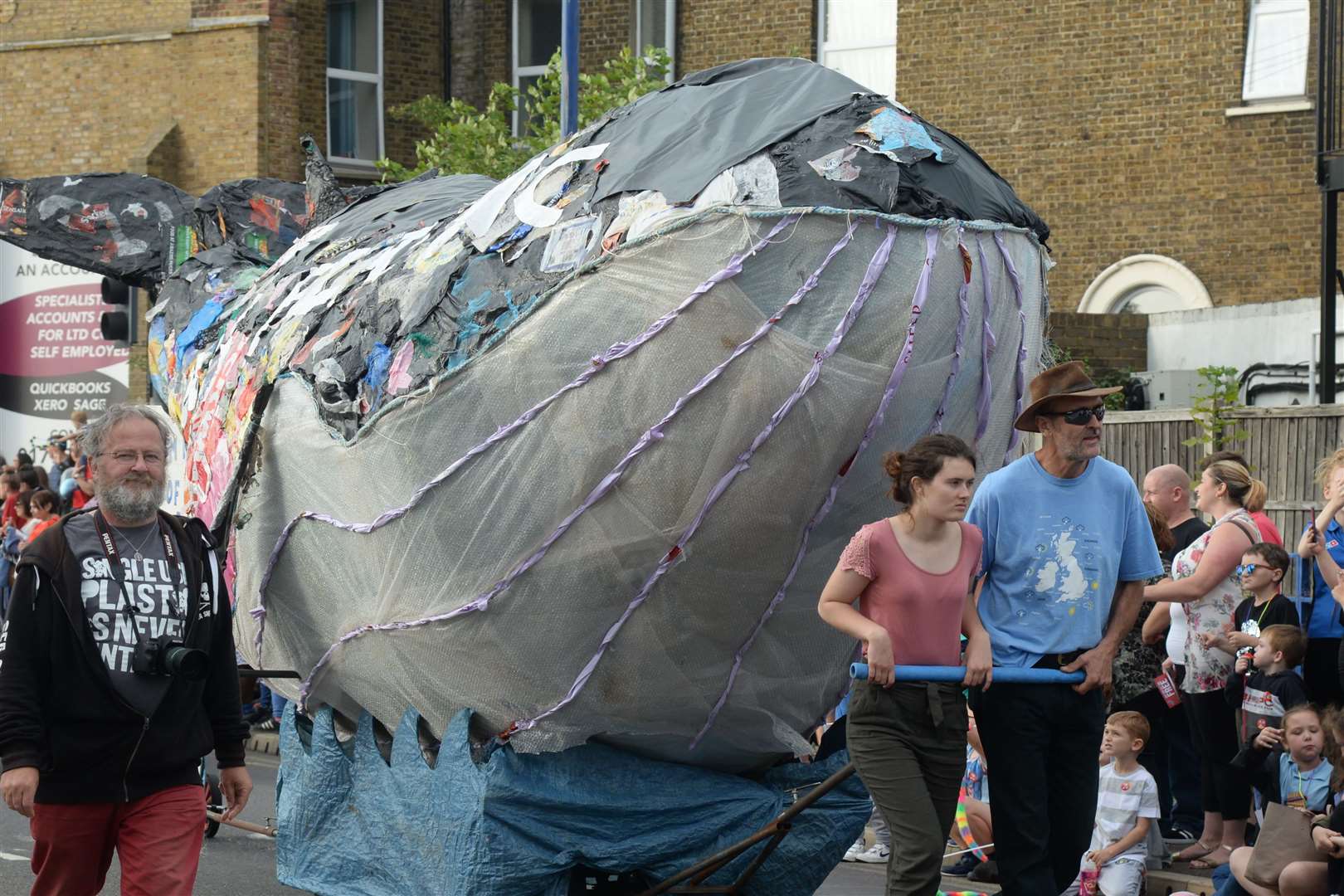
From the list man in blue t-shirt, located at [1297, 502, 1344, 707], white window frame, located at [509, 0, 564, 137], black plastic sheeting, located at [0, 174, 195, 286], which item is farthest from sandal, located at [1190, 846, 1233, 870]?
white window frame, located at [509, 0, 564, 137]

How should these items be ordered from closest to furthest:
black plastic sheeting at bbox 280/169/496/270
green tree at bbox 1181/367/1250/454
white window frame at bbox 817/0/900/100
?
black plastic sheeting at bbox 280/169/496/270
green tree at bbox 1181/367/1250/454
white window frame at bbox 817/0/900/100

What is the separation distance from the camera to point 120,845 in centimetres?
552

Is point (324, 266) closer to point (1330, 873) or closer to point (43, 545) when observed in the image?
A: point (43, 545)

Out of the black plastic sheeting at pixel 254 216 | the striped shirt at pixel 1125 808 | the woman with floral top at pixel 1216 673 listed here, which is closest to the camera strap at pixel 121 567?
the striped shirt at pixel 1125 808

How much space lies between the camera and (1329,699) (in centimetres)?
827

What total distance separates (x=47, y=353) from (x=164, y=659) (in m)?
22.6

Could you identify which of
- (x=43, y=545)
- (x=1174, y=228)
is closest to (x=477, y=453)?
(x=43, y=545)

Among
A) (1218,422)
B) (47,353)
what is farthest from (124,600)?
(47,353)

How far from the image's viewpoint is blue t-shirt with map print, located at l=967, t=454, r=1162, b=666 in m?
6.07

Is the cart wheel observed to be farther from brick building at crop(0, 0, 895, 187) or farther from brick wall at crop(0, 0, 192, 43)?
brick wall at crop(0, 0, 192, 43)

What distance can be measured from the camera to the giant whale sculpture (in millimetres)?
1080

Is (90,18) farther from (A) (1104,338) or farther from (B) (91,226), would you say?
(B) (91,226)

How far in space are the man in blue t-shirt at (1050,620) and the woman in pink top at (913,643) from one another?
7.0 inches

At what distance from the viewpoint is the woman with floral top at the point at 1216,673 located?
27.2 feet
